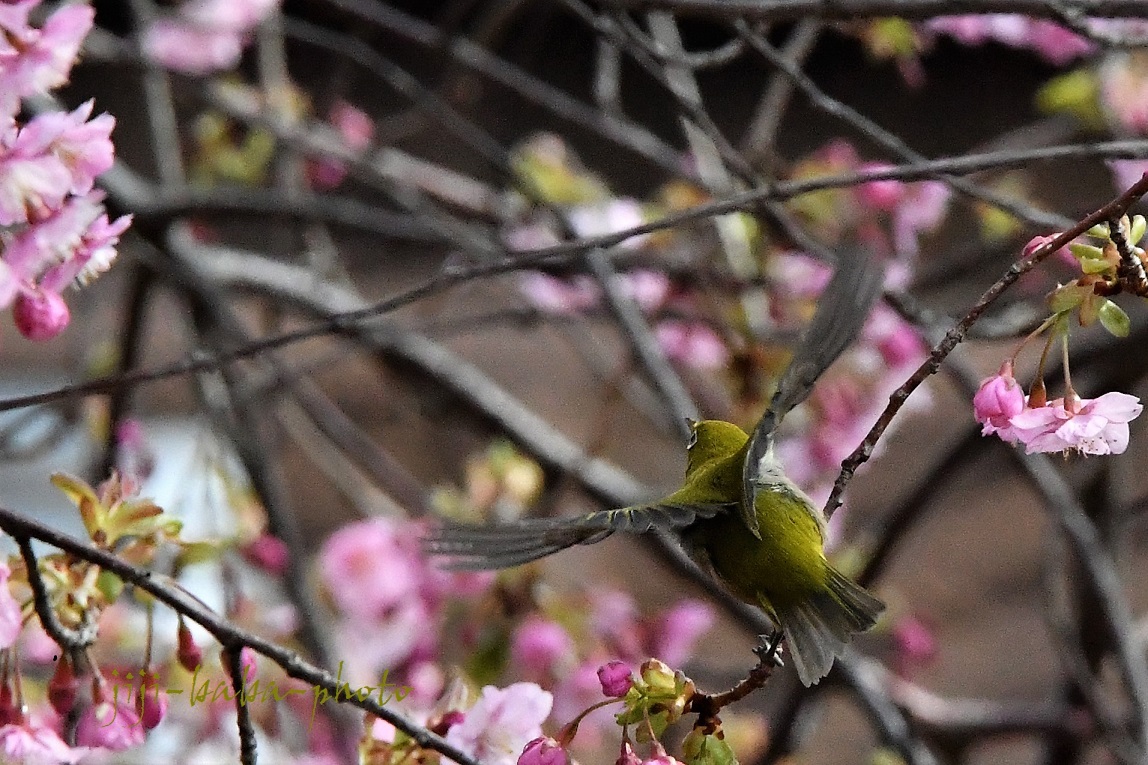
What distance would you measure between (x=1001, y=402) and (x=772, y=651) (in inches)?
7.0

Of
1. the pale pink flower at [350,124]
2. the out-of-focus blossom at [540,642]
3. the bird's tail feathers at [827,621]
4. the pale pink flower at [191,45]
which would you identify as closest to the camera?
the bird's tail feathers at [827,621]

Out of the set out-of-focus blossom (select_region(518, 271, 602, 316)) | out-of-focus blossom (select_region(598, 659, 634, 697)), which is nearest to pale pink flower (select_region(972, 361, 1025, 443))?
out-of-focus blossom (select_region(598, 659, 634, 697))

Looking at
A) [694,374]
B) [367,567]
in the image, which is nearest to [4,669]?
[367,567]

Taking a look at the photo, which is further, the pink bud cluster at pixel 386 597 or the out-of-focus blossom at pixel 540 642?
the pink bud cluster at pixel 386 597

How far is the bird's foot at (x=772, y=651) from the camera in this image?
0.62 metres

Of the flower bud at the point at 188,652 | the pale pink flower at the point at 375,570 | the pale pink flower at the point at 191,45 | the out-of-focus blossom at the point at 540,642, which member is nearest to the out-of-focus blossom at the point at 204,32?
the pale pink flower at the point at 191,45

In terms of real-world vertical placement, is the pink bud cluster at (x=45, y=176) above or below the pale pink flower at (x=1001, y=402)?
above

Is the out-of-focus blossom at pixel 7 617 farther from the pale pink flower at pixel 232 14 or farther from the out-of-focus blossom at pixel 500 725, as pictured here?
the pale pink flower at pixel 232 14

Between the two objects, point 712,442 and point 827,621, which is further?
point 712,442

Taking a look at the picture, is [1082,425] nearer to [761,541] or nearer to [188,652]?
[761,541]

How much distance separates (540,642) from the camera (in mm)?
1579

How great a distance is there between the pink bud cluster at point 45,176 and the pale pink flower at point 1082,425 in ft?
1.63

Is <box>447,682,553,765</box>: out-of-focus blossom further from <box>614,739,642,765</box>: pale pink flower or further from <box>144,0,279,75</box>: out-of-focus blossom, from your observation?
<box>144,0,279,75</box>: out-of-focus blossom

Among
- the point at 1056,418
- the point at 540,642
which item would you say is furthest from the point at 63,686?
the point at 540,642
